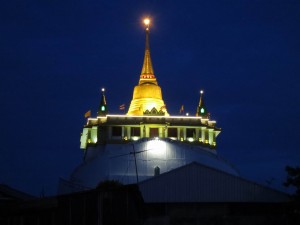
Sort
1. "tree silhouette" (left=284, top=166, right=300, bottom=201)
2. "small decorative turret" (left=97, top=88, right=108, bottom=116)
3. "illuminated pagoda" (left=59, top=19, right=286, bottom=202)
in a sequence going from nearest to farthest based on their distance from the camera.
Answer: "tree silhouette" (left=284, top=166, right=300, bottom=201)
"illuminated pagoda" (left=59, top=19, right=286, bottom=202)
"small decorative turret" (left=97, top=88, right=108, bottom=116)

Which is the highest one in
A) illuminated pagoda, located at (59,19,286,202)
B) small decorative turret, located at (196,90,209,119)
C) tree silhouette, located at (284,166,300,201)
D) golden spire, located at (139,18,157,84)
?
golden spire, located at (139,18,157,84)

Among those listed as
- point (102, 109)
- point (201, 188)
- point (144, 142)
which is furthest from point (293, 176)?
point (102, 109)

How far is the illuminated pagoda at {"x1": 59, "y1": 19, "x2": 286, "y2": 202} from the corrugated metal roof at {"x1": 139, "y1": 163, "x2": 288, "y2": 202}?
12195mm

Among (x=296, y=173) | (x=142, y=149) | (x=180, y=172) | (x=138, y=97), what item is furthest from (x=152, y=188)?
(x=138, y=97)

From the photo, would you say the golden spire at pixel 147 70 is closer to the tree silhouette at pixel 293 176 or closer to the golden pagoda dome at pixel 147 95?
the golden pagoda dome at pixel 147 95

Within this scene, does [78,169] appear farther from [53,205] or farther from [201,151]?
[53,205]

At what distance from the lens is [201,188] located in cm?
4938

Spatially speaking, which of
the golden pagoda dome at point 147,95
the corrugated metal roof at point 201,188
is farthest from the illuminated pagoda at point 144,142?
the corrugated metal roof at point 201,188

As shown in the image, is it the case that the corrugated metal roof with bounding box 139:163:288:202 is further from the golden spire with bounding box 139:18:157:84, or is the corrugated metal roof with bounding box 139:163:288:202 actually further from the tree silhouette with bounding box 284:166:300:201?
the golden spire with bounding box 139:18:157:84

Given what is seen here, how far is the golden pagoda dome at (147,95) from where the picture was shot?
83.8m

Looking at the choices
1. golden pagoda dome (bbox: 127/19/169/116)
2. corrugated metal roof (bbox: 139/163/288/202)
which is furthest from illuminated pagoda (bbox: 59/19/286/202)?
corrugated metal roof (bbox: 139/163/288/202)

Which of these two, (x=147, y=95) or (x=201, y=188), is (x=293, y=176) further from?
(x=147, y=95)

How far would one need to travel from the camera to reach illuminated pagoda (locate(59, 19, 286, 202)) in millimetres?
68981

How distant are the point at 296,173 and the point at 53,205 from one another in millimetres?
15204
